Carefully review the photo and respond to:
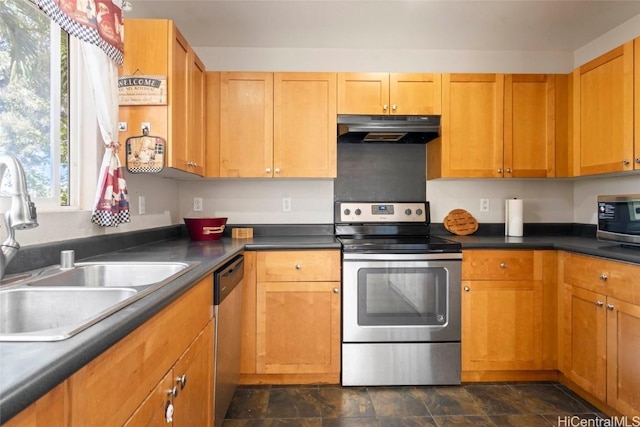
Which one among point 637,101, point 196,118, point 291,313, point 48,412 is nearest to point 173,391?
point 48,412

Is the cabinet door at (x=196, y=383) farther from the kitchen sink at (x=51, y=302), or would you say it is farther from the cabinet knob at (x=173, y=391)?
the kitchen sink at (x=51, y=302)

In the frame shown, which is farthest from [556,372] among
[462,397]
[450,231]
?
[450,231]

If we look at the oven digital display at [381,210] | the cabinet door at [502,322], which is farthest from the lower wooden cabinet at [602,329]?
the oven digital display at [381,210]

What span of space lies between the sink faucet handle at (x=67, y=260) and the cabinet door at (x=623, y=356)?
2483mm

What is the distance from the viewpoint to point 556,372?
225cm

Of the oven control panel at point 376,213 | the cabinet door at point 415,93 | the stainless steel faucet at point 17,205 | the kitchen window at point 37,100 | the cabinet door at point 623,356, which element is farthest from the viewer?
the oven control panel at point 376,213

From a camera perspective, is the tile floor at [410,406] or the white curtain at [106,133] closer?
the white curtain at [106,133]

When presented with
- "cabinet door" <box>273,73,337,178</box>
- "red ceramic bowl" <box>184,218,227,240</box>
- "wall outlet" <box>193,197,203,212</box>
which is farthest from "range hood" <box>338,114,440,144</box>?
"wall outlet" <box>193,197,203,212</box>

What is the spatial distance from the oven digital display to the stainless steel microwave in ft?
4.24

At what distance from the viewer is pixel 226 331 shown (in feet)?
5.62

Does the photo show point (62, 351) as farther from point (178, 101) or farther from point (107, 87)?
point (178, 101)

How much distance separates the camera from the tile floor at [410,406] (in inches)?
72.6

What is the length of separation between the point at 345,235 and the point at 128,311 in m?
1.98

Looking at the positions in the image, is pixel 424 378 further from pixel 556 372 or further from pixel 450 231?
pixel 450 231
